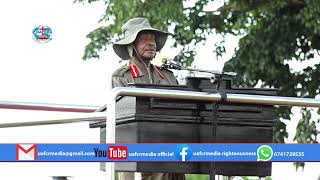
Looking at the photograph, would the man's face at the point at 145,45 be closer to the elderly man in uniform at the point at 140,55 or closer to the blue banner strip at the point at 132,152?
the elderly man in uniform at the point at 140,55

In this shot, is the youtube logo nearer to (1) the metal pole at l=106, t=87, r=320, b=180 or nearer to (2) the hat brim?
(1) the metal pole at l=106, t=87, r=320, b=180

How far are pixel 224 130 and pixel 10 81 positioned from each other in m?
2.50

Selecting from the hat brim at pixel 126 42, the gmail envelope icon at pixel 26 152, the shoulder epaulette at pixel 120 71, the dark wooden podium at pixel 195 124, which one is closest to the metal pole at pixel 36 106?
the hat brim at pixel 126 42

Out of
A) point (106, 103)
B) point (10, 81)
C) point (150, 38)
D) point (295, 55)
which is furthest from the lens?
point (295, 55)

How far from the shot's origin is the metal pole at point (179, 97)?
4613 millimetres

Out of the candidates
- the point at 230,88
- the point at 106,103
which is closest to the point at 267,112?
the point at 230,88

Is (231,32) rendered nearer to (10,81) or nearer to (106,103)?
(10,81)

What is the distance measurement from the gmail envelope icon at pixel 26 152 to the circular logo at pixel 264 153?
3.38 ft

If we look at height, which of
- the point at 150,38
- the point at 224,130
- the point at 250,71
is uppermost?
the point at 250,71

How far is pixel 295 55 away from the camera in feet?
37.8

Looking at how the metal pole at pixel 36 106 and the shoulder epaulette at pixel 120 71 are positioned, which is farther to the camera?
the metal pole at pixel 36 106

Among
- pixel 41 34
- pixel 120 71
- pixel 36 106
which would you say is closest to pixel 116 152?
pixel 120 71

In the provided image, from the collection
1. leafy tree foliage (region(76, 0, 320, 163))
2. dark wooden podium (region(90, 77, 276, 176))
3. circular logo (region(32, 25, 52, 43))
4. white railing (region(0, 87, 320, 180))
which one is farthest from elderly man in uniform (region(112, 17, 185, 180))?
leafy tree foliage (region(76, 0, 320, 163))

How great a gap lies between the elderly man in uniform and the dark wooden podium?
55 centimetres
